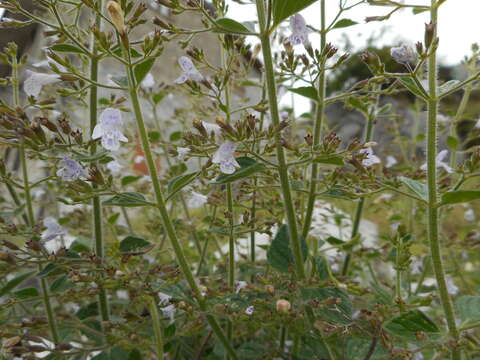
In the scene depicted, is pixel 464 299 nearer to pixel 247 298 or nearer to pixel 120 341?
pixel 247 298

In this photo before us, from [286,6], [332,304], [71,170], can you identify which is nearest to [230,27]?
[286,6]

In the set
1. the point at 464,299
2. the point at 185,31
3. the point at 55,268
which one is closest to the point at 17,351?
the point at 55,268

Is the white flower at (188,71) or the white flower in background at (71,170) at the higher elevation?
the white flower at (188,71)

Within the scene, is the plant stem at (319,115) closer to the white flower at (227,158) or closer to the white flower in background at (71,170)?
the white flower at (227,158)

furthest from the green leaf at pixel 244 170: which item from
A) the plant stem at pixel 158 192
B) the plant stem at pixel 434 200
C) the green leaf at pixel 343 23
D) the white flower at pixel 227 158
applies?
the green leaf at pixel 343 23

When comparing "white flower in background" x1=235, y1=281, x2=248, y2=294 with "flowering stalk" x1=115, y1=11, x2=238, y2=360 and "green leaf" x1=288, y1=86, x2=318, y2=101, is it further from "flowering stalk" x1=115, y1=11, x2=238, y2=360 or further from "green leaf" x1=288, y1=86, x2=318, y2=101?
"green leaf" x1=288, y1=86, x2=318, y2=101

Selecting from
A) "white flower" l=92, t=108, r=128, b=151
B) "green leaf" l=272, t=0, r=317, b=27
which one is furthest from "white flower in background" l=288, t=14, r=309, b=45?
"white flower" l=92, t=108, r=128, b=151

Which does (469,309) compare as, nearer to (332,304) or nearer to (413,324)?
(413,324)
